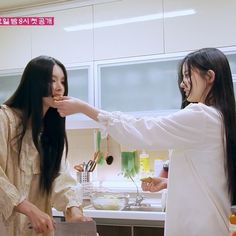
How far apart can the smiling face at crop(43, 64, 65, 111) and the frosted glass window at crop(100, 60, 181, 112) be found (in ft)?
3.96

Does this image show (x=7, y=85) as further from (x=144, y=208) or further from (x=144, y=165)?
(x=144, y=208)

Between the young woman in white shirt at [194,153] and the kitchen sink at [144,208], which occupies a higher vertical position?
the young woman in white shirt at [194,153]

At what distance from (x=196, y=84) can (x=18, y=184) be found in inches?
28.2

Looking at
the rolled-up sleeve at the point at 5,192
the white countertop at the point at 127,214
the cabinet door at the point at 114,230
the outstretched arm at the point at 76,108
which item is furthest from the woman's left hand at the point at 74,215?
the cabinet door at the point at 114,230

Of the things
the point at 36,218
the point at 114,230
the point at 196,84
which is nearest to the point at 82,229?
the point at 36,218

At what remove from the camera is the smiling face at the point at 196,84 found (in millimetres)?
1213

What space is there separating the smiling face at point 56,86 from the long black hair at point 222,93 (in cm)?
48

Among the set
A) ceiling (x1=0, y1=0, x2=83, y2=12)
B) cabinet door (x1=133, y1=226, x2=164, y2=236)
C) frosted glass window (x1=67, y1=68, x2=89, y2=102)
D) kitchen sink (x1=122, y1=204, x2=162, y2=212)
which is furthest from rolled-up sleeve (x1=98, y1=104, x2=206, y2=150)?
ceiling (x1=0, y1=0, x2=83, y2=12)

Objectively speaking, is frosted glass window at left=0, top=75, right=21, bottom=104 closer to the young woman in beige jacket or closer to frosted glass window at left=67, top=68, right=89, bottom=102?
frosted glass window at left=67, top=68, right=89, bottom=102

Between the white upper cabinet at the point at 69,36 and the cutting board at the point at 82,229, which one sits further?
the white upper cabinet at the point at 69,36

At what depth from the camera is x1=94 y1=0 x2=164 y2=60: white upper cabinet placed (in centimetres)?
246

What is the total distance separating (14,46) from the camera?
284 centimetres

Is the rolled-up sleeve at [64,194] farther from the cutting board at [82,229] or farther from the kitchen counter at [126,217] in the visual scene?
the kitchen counter at [126,217]

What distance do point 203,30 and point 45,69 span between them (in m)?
1.40
